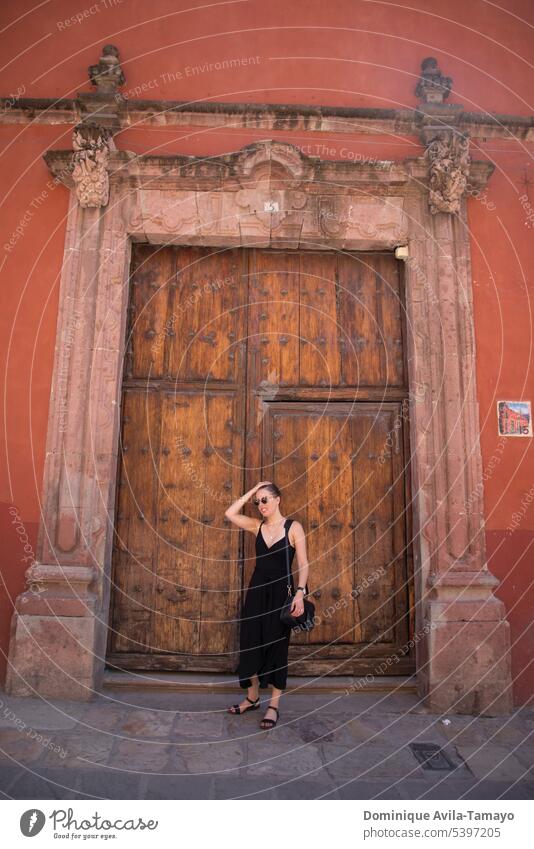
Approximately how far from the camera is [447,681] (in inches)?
146

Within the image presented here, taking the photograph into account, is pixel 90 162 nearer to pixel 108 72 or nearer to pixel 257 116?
pixel 108 72

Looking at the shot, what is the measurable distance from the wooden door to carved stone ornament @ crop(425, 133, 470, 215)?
0.60 m

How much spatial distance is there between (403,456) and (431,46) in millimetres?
3469

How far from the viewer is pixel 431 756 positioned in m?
3.02

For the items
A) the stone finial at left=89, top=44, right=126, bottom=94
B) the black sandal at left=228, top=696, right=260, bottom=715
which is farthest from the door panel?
the stone finial at left=89, top=44, right=126, bottom=94

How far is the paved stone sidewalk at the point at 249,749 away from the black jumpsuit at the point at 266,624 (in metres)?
0.30

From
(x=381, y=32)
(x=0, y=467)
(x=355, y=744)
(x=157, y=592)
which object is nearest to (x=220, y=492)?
(x=157, y=592)

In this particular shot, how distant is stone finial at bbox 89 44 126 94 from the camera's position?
433 cm

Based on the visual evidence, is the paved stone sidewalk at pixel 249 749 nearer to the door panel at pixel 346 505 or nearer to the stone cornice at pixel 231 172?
the door panel at pixel 346 505

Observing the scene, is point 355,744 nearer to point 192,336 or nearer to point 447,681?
point 447,681

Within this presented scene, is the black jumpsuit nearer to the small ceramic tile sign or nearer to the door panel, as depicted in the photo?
the door panel

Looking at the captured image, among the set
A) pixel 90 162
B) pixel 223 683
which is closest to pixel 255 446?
pixel 223 683
